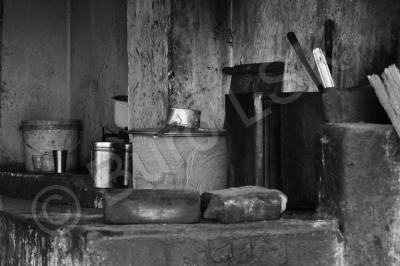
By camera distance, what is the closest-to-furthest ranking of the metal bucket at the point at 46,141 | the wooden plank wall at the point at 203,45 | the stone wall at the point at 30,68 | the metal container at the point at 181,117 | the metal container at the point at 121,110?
the wooden plank wall at the point at 203,45, the metal container at the point at 181,117, the metal container at the point at 121,110, the metal bucket at the point at 46,141, the stone wall at the point at 30,68

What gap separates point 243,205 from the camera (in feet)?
13.6

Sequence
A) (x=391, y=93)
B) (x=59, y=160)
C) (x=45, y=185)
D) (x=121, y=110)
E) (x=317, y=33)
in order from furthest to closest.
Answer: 1. (x=59, y=160)
2. (x=45, y=185)
3. (x=121, y=110)
4. (x=317, y=33)
5. (x=391, y=93)

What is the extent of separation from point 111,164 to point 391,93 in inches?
102

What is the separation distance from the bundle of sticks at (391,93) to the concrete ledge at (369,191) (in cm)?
10

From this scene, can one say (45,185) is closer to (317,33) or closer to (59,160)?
(59,160)

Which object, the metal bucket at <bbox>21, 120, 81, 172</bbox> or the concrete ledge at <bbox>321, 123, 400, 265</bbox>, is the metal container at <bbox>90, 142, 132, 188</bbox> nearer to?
the metal bucket at <bbox>21, 120, 81, 172</bbox>

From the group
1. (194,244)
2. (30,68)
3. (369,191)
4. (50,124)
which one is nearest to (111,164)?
(194,244)

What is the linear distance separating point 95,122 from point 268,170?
354 cm

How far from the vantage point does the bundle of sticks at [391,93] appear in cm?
404

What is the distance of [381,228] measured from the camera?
4141mm

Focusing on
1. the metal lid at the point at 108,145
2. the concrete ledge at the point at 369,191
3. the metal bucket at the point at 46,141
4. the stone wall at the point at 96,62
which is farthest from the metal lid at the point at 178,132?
the metal bucket at the point at 46,141

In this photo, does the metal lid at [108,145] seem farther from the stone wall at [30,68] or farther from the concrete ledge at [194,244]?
the stone wall at [30,68]

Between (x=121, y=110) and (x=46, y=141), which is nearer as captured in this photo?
(x=121, y=110)

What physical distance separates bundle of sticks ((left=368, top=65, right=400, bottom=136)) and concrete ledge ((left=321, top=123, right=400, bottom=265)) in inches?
3.8
